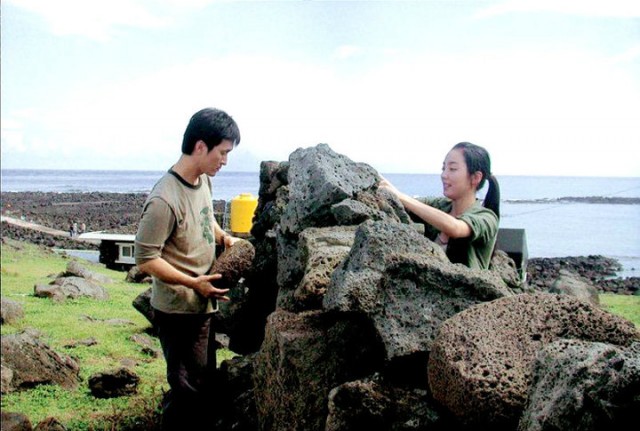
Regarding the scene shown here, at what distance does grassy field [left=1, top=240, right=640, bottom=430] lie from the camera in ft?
13.2

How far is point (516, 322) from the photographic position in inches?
127

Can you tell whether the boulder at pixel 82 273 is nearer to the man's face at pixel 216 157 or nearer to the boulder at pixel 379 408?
the man's face at pixel 216 157

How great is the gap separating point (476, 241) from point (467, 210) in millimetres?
192

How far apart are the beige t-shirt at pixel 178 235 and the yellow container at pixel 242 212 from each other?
2.33m

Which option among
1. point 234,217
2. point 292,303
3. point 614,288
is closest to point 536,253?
point 614,288

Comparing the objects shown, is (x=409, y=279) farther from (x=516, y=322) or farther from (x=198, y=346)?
(x=198, y=346)

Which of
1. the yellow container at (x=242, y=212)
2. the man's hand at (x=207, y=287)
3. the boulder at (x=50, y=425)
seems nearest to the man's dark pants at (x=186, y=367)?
the man's hand at (x=207, y=287)

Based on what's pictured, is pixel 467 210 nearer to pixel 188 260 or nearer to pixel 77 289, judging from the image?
pixel 188 260

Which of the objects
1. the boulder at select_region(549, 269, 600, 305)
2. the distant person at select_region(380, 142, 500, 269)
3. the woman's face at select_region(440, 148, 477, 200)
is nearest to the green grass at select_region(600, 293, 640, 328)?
the boulder at select_region(549, 269, 600, 305)

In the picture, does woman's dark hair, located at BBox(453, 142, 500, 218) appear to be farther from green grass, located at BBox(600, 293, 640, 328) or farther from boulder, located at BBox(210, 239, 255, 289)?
green grass, located at BBox(600, 293, 640, 328)

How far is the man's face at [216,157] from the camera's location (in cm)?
403

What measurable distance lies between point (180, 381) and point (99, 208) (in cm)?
224

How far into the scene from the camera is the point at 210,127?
13.1 feet

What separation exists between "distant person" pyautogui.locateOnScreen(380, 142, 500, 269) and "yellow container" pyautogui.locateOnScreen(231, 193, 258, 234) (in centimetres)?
252
